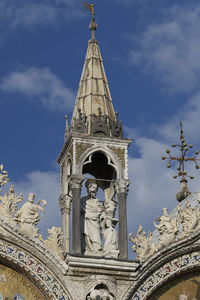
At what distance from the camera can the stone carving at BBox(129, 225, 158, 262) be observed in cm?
2038

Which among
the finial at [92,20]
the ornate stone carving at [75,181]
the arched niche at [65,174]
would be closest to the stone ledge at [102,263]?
the ornate stone carving at [75,181]

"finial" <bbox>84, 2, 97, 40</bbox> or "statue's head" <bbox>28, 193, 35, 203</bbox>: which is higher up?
"finial" <bbox>84, 2, 97, 40</bbox>

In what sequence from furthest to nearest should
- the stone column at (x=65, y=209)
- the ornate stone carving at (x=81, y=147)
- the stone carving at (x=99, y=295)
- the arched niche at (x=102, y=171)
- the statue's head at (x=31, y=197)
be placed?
the arched niche at (x=102, y=171)
the stone column at (x=65, y=209)
the ornate stone carving at (x=81, y=147)
the statue's head at (x=31, y=197)
the stone carving at (x=99, y=295)

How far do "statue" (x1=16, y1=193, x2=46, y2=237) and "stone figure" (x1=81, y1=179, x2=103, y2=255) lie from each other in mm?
1034

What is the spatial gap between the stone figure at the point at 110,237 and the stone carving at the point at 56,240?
95 cm

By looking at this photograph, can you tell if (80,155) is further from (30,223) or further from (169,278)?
(169,278)

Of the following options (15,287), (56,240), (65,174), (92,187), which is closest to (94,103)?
(65,174)

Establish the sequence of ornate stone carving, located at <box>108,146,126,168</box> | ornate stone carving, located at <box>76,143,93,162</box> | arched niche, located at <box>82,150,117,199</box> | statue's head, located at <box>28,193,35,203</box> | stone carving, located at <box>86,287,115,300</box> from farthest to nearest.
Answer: arched niche, located at <box>82,150,117,199</box>
ornate stone carving, located at <box>108,146,126,168</box>
ornate stone carving, located at <box>76,143,93,162</box>
statue's head, located at <box>28,193,35,203</box>
stone carving, located at <box>86,287,115,300</box>

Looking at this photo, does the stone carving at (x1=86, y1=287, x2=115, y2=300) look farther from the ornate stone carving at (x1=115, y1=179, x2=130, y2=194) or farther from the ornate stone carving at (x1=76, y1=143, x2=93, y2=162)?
the ornate stone carving at (x1=76, y1=143, x2=93, y2=162)

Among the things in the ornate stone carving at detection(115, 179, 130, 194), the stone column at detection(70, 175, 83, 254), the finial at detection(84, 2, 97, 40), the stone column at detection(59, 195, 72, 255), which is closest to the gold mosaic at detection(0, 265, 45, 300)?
the stone column at detection(70, 175, 83, 254)

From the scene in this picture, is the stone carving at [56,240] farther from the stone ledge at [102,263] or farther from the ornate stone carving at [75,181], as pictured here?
the ornate stone carving at [75,181]

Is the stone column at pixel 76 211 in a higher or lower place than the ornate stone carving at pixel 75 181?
lower

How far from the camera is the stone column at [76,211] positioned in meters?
19.8

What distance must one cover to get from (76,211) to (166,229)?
1999 mm
